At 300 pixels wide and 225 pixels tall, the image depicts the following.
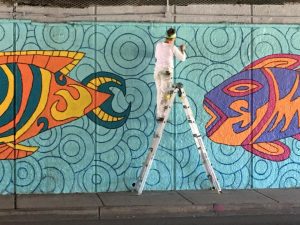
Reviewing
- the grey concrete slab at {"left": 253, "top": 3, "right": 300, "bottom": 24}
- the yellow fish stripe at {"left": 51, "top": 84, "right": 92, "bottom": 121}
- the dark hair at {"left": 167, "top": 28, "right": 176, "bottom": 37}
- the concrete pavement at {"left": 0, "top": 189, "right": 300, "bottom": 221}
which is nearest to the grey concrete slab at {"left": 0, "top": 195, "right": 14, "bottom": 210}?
the concrete pavement at {"left": 0, "top": 189, "right": 300, "bottom": 221}

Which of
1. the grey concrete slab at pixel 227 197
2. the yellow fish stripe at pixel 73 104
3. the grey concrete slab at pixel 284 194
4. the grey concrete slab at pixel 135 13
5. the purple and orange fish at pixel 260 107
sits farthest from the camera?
the purple and orange fish at pixel 260 107

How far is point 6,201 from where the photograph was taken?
31.1 feet

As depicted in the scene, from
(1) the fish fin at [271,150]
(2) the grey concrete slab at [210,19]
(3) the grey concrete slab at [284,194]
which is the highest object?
(2) the grey concrete slab at [210,19]

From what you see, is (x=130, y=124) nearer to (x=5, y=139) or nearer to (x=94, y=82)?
(x=94, y=82)

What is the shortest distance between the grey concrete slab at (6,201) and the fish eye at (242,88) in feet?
13.5

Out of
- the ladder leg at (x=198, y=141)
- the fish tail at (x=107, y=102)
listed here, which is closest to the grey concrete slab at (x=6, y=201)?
the fish tail at (x=107, y=102)

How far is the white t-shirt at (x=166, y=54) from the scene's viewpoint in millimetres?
9891

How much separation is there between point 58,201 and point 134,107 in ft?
6.84

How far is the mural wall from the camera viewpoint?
1003 centimetres

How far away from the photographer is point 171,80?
9.99 meters

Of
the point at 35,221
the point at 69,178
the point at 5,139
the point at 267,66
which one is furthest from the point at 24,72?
the point at 267,66

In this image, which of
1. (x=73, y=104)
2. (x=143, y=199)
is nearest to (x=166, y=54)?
(x=73, y=104)

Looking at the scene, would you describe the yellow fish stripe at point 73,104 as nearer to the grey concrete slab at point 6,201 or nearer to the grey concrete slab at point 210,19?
the grey concrete slab at point 6,201

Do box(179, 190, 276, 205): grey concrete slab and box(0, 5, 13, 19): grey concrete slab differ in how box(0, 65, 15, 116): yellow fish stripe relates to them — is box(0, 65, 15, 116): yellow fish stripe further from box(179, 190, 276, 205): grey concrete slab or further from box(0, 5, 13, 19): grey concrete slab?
box(179, 190, 276, 205): grey concrete slab
